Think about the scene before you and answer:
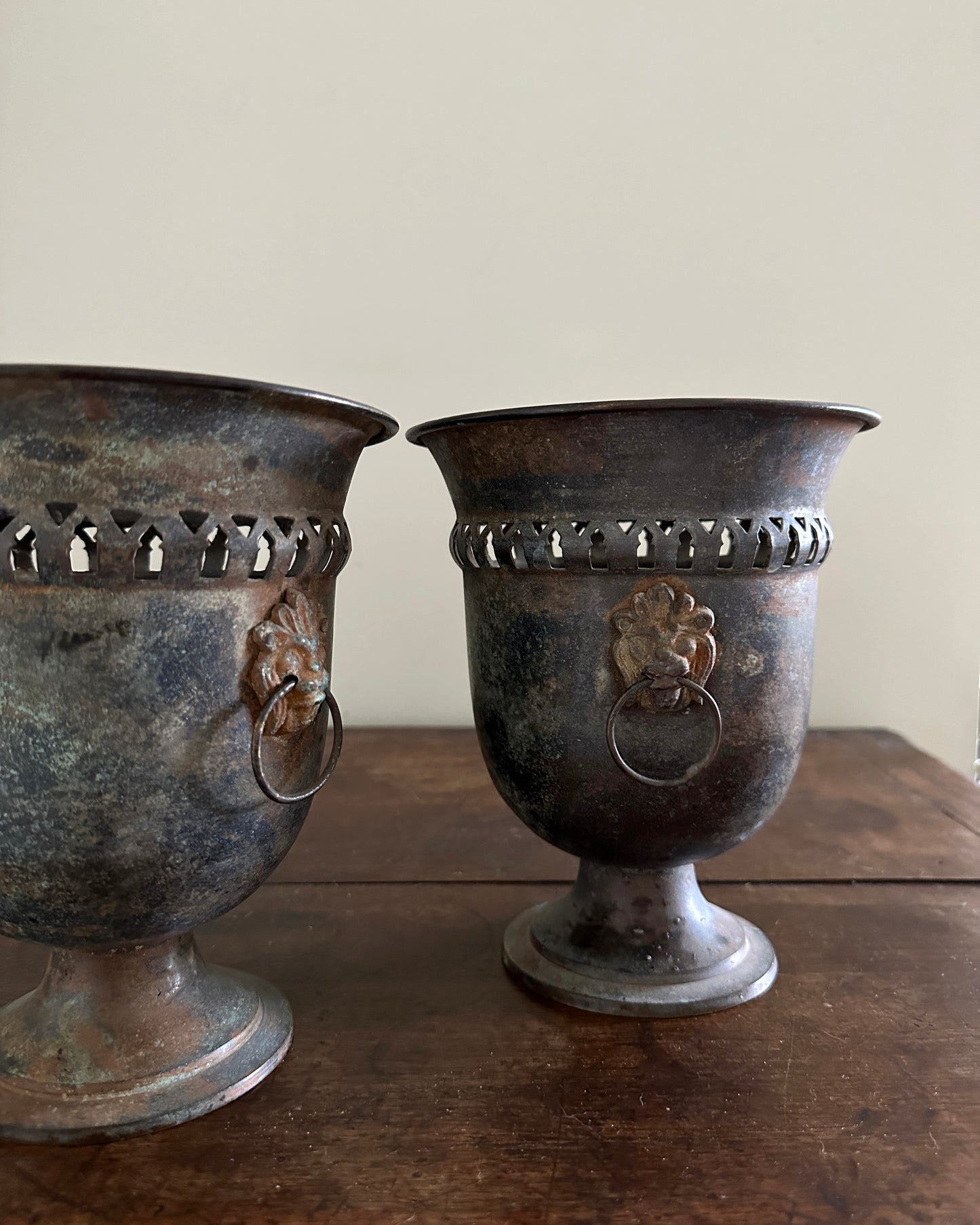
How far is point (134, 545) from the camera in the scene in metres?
0.62

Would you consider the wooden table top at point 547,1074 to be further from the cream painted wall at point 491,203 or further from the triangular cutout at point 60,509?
the cream painted wall at point 491,203

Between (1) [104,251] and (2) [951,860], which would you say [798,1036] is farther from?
(1) [104,251]

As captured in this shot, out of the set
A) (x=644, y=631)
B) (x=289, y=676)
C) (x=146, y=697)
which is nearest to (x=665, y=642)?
(x=644, y=631)

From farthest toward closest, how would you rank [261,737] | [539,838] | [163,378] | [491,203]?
1. [491,203]
2. [539,838]
3. [261,737]
4. [163,378]

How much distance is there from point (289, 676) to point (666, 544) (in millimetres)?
334

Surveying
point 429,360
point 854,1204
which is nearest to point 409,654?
point 429,360

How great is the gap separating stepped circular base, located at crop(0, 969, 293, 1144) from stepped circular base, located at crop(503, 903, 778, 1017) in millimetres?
265

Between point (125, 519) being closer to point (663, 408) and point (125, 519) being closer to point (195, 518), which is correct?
point (195, 518)

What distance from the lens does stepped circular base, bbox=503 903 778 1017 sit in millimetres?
857

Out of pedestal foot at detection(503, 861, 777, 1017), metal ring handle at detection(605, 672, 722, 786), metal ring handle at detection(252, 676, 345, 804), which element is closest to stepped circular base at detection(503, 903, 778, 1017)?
pedestal foot at detection(503, 861, 777, 1017)

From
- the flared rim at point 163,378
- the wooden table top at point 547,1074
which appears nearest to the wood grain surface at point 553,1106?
the wooden table top at point 547,1074

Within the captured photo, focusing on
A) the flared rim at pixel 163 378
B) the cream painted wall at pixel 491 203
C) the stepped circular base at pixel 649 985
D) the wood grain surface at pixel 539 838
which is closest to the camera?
the flared rim at pixel 163 378

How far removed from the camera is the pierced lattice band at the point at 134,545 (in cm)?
Answer: 61

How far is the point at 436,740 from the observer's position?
5.65 ft
